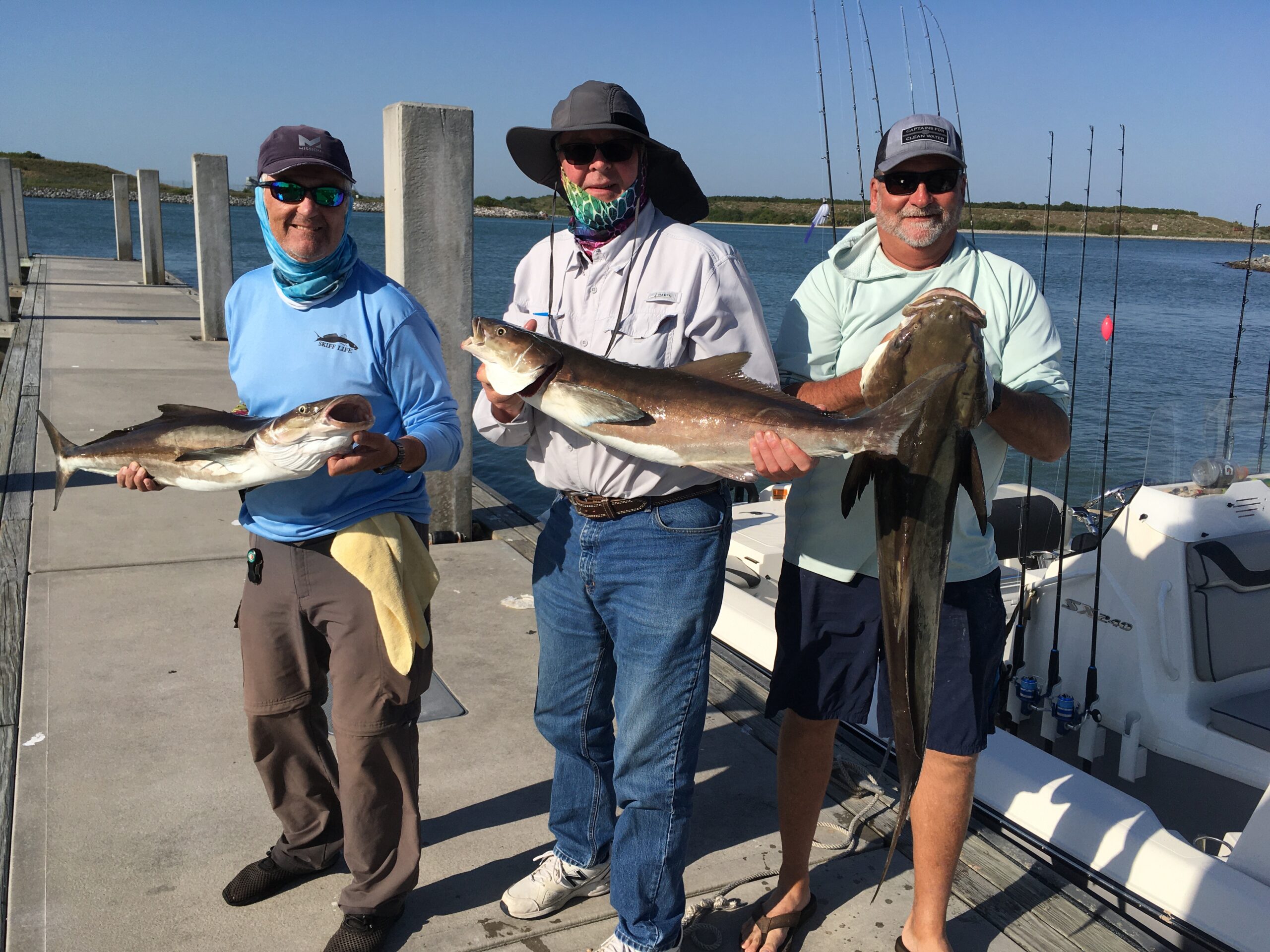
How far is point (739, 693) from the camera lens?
454 cm

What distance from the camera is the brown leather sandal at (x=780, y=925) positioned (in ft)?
9.34

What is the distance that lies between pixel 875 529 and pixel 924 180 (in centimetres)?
92

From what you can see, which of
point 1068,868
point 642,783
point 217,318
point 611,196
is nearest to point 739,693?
point 1068,868

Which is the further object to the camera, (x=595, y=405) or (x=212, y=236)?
(x=212, y=236)

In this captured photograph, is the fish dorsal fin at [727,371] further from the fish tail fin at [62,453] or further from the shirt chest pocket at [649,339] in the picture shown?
the fish tail fin at [62,453]

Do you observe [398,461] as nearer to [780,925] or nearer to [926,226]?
[926,226]

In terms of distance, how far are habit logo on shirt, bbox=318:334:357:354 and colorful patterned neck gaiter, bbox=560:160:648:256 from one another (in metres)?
0.69

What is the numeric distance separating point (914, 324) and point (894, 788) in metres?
2.07

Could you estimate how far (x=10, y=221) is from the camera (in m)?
27.0

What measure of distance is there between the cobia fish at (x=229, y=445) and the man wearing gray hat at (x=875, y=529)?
1183 millimetres

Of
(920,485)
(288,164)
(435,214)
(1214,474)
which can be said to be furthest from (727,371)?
(435,214)

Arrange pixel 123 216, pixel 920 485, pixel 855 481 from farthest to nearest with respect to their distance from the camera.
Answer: pixel 123 216
pixel 855 481
pixel 920 485

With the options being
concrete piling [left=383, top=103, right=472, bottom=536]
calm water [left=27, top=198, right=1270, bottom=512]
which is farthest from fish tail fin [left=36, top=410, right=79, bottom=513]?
calm water [left=27, top=198, right=1270, bottom=512]

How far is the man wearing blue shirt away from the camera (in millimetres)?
2703
